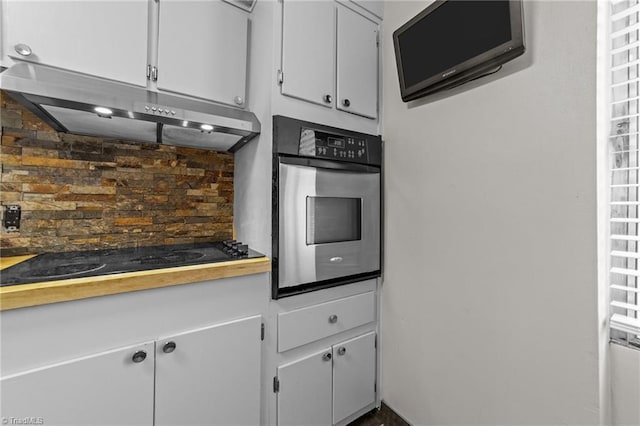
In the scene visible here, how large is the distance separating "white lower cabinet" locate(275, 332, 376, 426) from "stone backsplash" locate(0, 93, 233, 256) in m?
0.93

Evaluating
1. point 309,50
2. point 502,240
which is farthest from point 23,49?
point 502,240

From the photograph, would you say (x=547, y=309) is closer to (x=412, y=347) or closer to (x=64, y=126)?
(x=412, y=347)

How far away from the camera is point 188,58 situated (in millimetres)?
1361

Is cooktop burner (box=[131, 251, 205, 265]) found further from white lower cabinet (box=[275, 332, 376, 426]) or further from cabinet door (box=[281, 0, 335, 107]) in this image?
cabinet door (box=[281, 0, 335, 107])

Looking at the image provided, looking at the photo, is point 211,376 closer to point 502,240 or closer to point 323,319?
point 323,319

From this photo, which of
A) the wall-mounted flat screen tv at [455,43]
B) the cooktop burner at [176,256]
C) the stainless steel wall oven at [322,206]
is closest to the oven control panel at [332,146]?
the stainless steel wall oven at [322,206]

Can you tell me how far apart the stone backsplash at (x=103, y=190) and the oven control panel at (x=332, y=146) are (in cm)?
67

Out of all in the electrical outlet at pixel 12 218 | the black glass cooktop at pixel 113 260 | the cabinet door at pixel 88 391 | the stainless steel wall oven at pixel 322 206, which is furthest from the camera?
the stainless steel wall oven at pixel 322 206

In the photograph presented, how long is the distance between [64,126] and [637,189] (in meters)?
2.28

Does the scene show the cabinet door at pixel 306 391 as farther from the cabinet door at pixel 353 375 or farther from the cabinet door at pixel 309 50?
the cabinet door at pixel 309 50

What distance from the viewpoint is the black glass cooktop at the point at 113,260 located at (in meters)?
0.96

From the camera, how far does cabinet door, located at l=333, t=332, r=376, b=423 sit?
1.52 meters

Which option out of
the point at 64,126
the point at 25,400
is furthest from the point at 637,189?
the point at 64,126

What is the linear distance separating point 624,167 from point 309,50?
138cm
